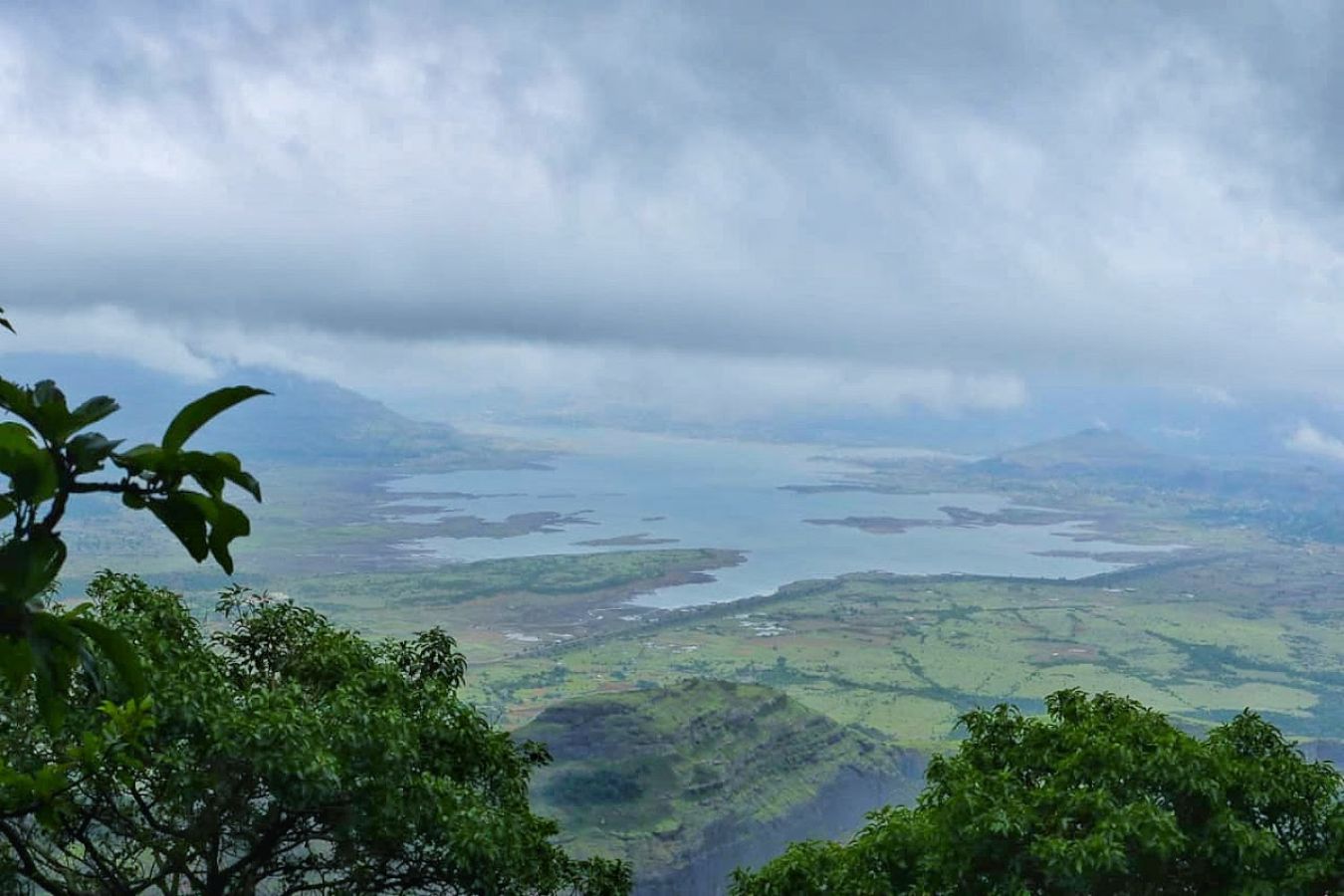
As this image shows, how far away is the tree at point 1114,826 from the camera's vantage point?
22.0 ft

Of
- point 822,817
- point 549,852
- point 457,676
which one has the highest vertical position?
point 457,676

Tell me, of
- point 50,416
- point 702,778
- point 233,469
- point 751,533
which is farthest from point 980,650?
point 50,416

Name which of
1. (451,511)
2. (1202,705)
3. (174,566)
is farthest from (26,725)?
(451,511)

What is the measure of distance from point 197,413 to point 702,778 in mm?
42369

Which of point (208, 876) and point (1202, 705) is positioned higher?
point (208, 876)

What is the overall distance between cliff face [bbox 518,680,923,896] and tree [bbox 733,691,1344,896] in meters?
27.8

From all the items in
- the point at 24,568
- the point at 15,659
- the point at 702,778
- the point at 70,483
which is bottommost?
Result: the point at 702,778

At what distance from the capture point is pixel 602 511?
527 ft

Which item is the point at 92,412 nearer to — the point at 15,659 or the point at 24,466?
the point at 24,466

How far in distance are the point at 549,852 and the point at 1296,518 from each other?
19935cm

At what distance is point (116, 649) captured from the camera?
1464 millimetres

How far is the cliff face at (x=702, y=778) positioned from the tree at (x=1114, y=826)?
91.3 ft

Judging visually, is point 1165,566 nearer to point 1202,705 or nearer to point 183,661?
point 1202,705

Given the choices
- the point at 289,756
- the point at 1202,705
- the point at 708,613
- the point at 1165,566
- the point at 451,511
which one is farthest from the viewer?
the point at 451,511
